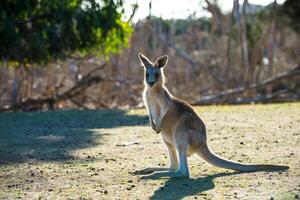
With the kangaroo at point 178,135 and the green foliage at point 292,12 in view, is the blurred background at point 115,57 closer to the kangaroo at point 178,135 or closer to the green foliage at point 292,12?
the green foliage at point 292,12

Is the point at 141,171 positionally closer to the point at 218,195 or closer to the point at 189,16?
the point at 218,195

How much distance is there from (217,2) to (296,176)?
59.5 ft

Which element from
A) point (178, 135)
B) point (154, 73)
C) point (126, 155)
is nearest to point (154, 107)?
point (154, 73)

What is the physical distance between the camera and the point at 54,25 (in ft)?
Answer: 44.7

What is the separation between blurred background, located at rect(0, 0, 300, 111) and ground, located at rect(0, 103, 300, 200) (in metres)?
2.36

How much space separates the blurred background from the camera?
13.5 m

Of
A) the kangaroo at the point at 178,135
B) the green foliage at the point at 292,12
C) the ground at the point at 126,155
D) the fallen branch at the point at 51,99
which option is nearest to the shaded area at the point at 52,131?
the ground at the point at 126,155

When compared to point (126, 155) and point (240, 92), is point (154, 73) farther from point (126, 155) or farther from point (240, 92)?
point (240, 92)

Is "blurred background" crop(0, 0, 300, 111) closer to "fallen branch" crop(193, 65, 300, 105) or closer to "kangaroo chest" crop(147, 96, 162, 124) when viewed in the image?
"fallen branch" crop(193, 65, 300, 105)

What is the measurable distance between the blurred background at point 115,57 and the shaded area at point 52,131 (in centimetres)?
207

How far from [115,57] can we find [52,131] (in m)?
10.2

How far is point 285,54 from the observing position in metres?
26.6

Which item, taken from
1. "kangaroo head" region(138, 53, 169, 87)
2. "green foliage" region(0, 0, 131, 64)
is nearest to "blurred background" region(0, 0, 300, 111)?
"green foliage" region(0, 0, 131, 64)

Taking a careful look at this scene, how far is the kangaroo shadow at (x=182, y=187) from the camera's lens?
207 inches
